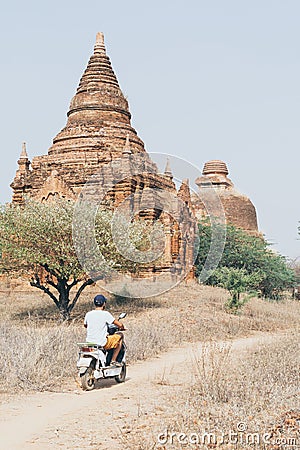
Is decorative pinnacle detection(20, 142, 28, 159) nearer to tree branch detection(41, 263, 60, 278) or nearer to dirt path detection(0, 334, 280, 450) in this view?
tree branch detection(41, 263, 60, 278)

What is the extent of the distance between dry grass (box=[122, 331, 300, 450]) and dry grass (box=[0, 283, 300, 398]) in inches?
70.2

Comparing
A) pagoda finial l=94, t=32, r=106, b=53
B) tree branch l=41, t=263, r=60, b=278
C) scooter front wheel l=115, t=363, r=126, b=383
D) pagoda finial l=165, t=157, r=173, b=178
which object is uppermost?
pagoda finial l=94, t=32, r=106, b=53

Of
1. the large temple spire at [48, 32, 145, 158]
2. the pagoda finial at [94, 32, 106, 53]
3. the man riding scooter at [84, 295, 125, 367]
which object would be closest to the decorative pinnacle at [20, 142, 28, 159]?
the large temple spire at [48, 32, 145, 158]

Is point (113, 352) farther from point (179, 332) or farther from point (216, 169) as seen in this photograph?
point (216, 169)

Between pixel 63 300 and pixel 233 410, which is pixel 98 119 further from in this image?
pixel 233 410

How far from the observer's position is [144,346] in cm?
905

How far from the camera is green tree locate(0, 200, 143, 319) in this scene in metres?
13.1

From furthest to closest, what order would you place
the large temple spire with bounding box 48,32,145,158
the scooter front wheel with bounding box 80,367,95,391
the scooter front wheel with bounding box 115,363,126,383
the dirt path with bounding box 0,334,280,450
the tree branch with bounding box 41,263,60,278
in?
the large temple spire with bounding box 48,32,145,158
the tree branch with bounding box 41,263,60,278
the scooter front wheel with bounding box 115,363,126,383
the scooter front wheel with bounding box 80,367,95,391
the dirt path with bounding box 0,334,280,450

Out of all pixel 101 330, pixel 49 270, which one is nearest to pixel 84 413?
pixel 101 330

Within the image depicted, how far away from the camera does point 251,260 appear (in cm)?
2431

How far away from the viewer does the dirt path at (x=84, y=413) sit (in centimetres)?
450

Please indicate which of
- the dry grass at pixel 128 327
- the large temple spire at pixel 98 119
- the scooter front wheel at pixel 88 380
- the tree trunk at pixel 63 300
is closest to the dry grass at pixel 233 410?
the scooter front wheel at pixel 88 380

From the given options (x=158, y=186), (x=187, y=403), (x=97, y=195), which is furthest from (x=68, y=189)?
(x=187, y=403)

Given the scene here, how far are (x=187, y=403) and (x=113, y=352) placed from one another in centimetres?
168
